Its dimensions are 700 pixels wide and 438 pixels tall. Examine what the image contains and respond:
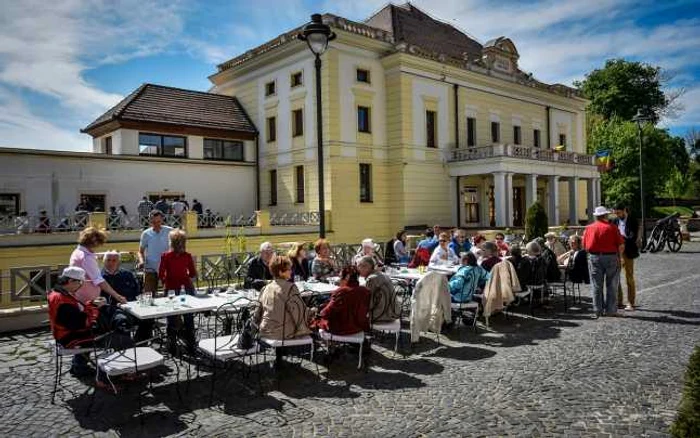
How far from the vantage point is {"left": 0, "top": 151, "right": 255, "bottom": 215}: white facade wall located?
21297 millimetres

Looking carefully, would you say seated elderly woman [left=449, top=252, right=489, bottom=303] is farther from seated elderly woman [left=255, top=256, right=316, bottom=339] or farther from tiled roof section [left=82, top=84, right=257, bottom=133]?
tiled roof section [left=82, top=84, right=257, bottom=133]

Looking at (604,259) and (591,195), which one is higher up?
(591,195)

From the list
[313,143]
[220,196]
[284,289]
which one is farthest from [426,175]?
[284,289]

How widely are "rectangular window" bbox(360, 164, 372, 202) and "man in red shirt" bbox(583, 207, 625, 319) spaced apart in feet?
57.9

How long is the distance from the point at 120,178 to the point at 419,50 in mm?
15968

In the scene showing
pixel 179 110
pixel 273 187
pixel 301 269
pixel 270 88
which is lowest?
pixel 301 269

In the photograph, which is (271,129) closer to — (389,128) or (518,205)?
(389,128)

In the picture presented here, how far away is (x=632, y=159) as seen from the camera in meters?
45.1

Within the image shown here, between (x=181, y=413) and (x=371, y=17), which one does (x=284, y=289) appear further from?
(x=371, y=17)

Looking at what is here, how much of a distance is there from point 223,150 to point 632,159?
116 feet

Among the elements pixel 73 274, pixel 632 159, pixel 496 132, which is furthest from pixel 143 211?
pixel 632 159

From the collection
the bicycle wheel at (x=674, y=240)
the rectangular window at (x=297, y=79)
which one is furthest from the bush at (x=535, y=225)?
the rectangular window at (x=297, y=79)

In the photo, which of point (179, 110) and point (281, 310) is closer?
point (281, 310)

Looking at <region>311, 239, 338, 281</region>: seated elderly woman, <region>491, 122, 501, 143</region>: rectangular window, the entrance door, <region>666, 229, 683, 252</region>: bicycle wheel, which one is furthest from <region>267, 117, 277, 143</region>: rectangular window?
<region>311, 239, 338, 281</region>: seated elderly woman
